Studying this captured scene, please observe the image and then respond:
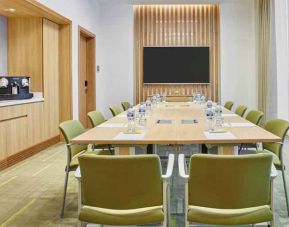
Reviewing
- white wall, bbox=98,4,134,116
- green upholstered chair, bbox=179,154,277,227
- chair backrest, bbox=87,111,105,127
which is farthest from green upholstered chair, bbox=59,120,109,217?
white wall, bbox=98,4,134,116

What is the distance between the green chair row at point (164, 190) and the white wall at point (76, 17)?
14.7 feet

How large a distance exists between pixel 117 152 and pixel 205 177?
3.80 feet

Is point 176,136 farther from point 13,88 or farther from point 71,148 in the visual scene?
point 13,88

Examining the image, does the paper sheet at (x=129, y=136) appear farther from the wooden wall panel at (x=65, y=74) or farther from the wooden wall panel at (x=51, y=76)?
the wooden wall panel at (x=65, y=74)

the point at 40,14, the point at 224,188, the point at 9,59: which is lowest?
the point at 224,188

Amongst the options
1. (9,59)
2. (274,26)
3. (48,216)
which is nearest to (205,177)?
(48,216)

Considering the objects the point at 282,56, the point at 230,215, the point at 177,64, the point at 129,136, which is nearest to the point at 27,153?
the point at 129,136

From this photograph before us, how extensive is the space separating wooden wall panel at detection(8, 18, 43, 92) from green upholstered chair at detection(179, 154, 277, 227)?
16.7 feet

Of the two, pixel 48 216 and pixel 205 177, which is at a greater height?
pixel 205 177

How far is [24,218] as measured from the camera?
128 inches

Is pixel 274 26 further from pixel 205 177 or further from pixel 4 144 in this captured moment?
pixel 205 177

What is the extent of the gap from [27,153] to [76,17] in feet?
10.2

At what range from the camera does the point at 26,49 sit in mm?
6617

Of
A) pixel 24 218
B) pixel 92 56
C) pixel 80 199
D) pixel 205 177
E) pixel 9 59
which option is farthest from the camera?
A: pixel 92 56
